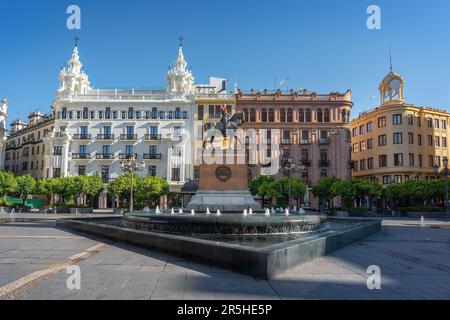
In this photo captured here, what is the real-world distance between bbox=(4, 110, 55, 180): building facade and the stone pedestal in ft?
155

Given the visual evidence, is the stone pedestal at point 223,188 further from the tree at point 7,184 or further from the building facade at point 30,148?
the building facade at point 30,148

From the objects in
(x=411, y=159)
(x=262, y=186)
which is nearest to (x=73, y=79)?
(x=262, y=186)

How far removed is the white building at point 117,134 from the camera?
2207 inches

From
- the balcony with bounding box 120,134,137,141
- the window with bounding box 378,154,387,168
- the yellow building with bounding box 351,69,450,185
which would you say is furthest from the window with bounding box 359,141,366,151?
the balcony with bounding box 120,134,137,141

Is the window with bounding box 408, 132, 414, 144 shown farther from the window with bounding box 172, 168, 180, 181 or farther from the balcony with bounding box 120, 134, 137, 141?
the balcony with bounding box 120, 134, 137, 141

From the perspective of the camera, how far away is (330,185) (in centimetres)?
4344

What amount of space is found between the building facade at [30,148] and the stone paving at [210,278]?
5574cm

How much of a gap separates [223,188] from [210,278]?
521 inches

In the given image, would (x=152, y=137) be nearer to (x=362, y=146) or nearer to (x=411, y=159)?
(x=362, y=146)

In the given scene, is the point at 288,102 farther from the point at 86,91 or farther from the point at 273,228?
the point at 273,228

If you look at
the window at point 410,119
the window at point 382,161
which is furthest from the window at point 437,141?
the window at point 382,161

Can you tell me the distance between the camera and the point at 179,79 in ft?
196
